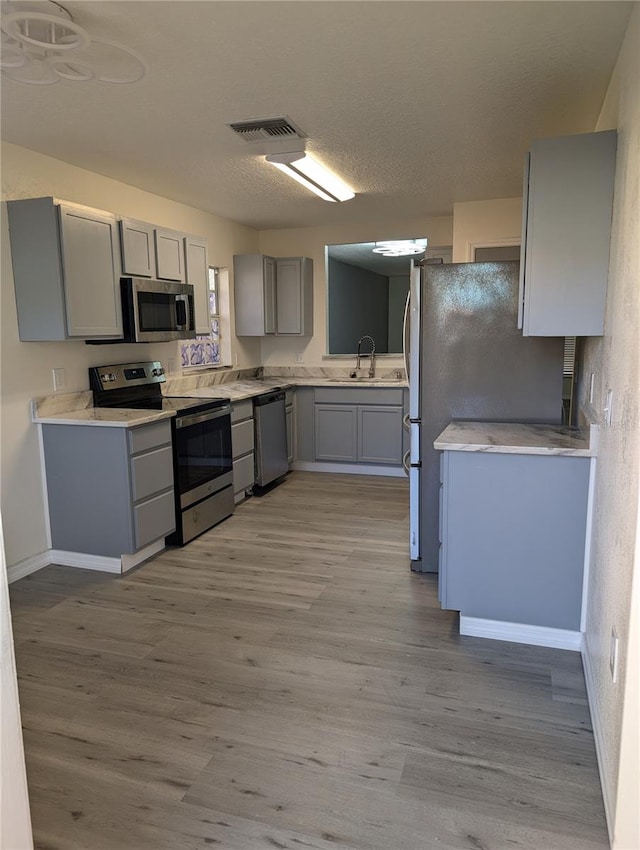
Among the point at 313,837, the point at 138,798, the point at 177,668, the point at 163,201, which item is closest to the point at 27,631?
the point at 177,668

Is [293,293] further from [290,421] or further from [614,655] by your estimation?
[614,655]

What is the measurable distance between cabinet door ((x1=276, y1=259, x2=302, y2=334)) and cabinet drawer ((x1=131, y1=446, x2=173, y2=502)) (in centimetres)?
274

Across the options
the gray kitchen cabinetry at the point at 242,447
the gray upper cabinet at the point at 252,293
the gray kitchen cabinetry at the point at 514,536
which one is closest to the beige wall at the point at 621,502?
the gray kitchen cabinetry at the point at 514,536

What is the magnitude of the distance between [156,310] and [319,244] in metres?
2.71

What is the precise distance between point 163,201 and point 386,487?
3.12 m

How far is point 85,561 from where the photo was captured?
12.0 ft

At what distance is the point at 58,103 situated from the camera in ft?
8.91

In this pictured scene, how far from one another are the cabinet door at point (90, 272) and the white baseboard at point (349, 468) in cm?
287

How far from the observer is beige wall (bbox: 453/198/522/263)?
494cm

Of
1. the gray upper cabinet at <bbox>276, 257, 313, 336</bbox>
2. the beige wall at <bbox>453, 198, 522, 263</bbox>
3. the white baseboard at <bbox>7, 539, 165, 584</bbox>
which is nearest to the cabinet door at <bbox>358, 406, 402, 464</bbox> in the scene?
the gray upper cabinet at <bbox>276, 257, 313, 336</bbox>

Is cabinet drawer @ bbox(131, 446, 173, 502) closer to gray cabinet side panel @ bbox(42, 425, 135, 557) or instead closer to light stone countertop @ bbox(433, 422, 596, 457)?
gray cabinet side panel @ bbox(42, 425, 135, 557)

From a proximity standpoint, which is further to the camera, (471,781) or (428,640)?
(428,640)

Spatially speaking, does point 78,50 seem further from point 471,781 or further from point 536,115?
point 471,781

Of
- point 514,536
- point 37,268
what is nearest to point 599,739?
point 514,536
